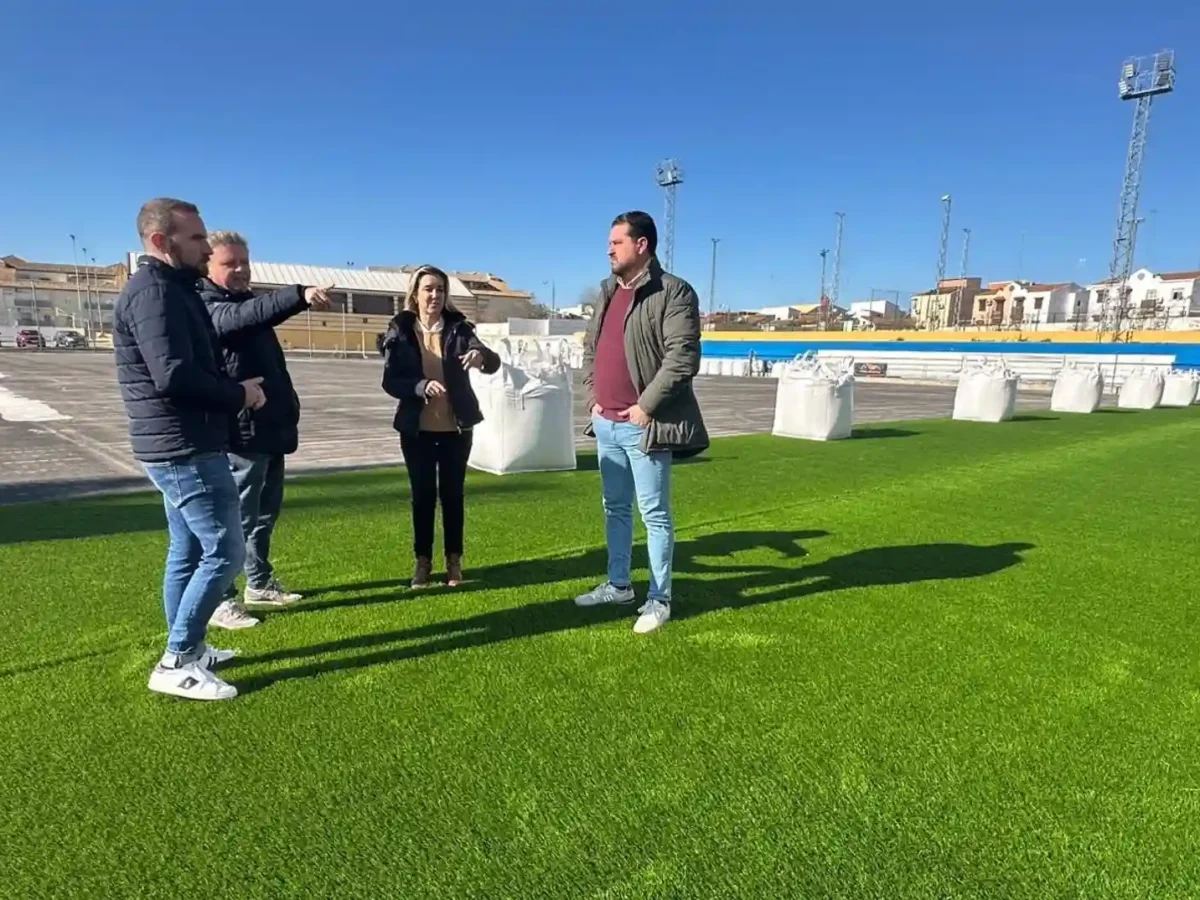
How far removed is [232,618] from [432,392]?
4.72 ft

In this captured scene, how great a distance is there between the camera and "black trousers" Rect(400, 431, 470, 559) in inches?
159

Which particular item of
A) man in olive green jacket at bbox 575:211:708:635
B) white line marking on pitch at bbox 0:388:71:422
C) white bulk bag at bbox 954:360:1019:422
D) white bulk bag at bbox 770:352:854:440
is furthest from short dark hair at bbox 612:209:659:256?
white bulk bag at bbox 954:360:1019:422

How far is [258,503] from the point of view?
3.71 m

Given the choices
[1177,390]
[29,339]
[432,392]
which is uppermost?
[432,392]

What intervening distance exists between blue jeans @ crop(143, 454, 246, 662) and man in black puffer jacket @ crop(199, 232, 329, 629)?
1.06 ft

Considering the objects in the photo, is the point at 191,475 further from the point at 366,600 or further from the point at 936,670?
the point at 936,670

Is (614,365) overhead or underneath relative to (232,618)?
overhead

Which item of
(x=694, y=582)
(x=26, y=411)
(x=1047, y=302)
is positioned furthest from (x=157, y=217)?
(x=1047, y=302)

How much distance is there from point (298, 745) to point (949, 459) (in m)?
9.01

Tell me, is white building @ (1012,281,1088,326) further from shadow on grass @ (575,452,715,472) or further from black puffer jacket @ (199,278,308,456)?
black puffer jacket @ (199,278,308,456)

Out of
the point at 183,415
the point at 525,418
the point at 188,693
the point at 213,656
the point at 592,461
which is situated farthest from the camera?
the point at 592,461

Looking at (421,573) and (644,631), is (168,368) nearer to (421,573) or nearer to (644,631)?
(421,573)

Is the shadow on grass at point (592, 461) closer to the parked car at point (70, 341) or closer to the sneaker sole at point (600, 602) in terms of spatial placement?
the sneaker sole at point (600, 602)

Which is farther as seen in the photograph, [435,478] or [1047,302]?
[1047,302]
